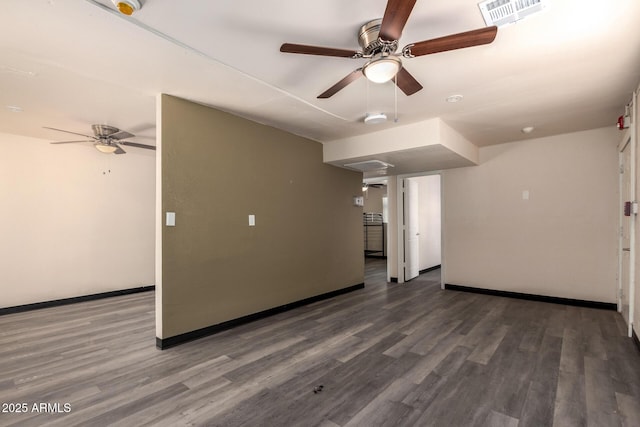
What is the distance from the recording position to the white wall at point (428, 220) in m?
7.07

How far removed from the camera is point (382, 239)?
10039 mm

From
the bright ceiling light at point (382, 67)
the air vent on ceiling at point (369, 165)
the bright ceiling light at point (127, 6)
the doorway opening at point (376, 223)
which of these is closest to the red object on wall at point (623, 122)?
the air vent on ceiling at point (369, 165)

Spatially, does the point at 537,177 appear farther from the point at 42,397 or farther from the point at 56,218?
the point at 56,218

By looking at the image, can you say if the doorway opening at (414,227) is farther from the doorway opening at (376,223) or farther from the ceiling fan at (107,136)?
the ceiling fan at (107,136)

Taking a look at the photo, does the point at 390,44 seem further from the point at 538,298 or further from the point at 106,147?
the point at 538,298

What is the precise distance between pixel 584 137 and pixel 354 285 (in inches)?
164

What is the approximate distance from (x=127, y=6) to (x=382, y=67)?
5.08 feet

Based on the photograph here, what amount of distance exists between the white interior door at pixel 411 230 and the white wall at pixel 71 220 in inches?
197

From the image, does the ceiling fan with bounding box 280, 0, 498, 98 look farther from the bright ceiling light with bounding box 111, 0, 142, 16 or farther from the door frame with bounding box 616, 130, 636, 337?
the door frame with bounding box 616, 130, 636, 337

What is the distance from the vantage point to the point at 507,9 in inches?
72.7

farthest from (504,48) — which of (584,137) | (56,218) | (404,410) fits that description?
(56,218)

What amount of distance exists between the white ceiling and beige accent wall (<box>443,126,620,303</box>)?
0.77 meters

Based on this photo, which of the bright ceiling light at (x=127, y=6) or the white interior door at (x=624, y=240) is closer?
the bright ceiling light at (x=127, y=6)

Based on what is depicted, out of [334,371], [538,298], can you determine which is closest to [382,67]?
[334,371]
